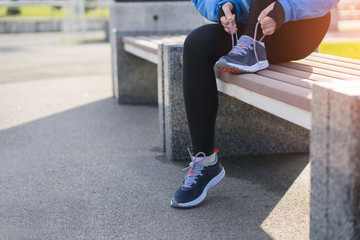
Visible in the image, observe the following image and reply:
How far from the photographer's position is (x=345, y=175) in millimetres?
1592

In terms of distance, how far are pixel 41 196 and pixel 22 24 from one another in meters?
20.7

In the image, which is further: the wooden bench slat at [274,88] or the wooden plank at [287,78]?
the wooden plank at [287,78]

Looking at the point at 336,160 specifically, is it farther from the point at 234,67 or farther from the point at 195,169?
the point at 195,169

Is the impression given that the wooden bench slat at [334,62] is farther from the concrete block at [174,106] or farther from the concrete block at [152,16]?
the concrete block at [152,16]

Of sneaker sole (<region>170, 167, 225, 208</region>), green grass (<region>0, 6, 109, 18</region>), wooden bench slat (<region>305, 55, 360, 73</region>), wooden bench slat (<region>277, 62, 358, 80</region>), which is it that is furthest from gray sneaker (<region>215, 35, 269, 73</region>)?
green grass (<region>0, 6, 109, 18</region>)

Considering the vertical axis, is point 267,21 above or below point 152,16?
above

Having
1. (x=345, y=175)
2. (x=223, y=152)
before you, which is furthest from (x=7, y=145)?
(x=345, y=175)

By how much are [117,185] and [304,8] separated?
1359 millimetres

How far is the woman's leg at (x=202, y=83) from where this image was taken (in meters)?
2.56

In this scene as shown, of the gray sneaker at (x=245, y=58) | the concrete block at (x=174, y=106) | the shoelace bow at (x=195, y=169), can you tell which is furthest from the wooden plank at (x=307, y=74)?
the concrete block at (x=174, y=106)

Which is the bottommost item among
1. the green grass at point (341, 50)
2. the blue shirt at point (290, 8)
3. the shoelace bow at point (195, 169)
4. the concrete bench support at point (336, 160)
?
the green grass at point (341, 50)

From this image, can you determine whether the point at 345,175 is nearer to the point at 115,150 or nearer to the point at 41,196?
the point at 41,196

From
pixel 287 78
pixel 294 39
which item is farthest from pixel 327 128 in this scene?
pixel 294 39

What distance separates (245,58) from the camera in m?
2.43
